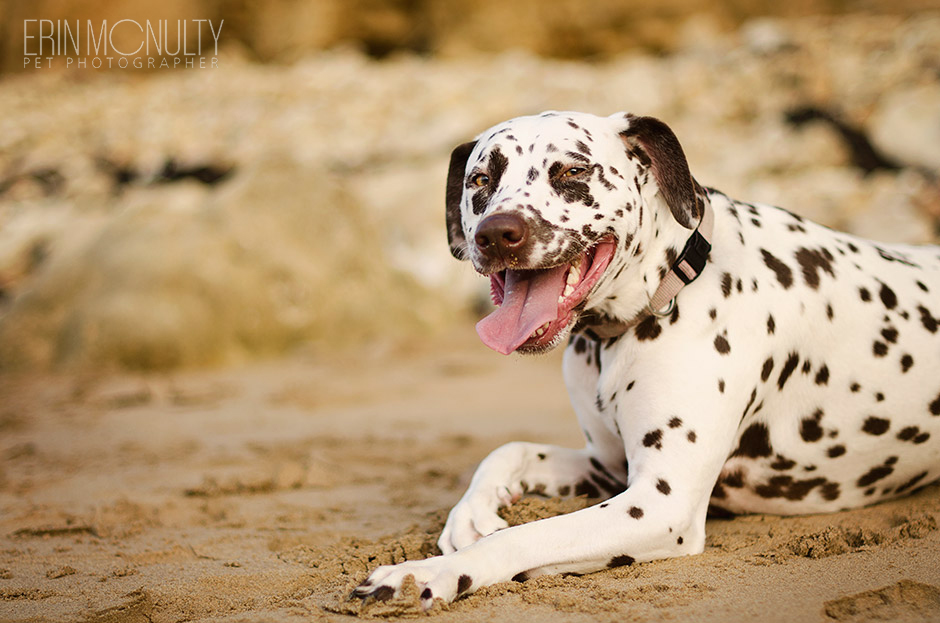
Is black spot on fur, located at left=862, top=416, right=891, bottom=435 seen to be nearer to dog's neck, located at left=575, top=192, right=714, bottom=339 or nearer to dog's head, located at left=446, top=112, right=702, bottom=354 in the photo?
dog's neck, located at left=575, top=192, right=714, bottom=339

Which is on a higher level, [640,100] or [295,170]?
[640,100]

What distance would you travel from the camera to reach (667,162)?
3.05 m

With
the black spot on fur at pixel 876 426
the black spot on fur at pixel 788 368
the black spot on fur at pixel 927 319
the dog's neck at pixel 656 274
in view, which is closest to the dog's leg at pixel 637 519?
the dog's neck at pixel 656 274

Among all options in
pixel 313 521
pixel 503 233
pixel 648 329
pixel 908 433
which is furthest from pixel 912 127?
pixel 313 521

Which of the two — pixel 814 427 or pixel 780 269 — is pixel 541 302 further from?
pixel 814 427

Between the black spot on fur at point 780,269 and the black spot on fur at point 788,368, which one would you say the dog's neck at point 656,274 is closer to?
the black spot on fur at point 780,269

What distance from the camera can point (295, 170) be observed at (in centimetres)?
938

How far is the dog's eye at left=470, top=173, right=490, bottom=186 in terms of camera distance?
316cm

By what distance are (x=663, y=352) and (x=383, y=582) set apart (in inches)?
49.9

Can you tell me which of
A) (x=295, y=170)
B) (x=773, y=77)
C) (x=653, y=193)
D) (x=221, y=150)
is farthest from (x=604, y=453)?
(x=221, y=150)

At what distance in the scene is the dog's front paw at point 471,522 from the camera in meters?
2.92

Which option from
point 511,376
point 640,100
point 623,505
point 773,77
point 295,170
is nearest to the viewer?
point 623,505

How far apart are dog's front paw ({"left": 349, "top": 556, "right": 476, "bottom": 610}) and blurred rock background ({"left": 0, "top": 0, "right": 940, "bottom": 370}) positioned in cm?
584

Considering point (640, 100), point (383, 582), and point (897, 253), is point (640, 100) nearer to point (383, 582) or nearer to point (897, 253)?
point (897, 253)
